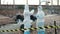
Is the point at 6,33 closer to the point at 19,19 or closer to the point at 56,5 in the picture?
the point at 19,19

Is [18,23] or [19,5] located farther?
[19,5]

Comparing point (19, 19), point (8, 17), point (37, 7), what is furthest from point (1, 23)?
point (37, 7)

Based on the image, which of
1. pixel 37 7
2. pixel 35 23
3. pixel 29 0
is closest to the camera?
pixel 35 23

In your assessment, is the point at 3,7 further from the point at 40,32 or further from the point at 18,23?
the point at 40,32

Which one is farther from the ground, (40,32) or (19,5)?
(19,5)

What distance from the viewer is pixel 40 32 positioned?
5738 millimetres

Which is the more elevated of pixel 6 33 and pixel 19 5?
pixel 19 5

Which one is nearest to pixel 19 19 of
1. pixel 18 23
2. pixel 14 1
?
pixel 18 23

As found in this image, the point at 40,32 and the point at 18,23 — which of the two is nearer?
the point at 40,32

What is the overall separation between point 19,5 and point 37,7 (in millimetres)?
840

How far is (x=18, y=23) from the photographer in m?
7.06

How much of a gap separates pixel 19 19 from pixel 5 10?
1.13 m

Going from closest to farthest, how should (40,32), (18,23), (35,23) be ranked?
(40,32)
(35,23)
(18,23)

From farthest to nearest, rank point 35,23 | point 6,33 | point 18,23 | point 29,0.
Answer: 1. point 29,0
2. point 18,23
3. point 35,23
4. point 6,33
